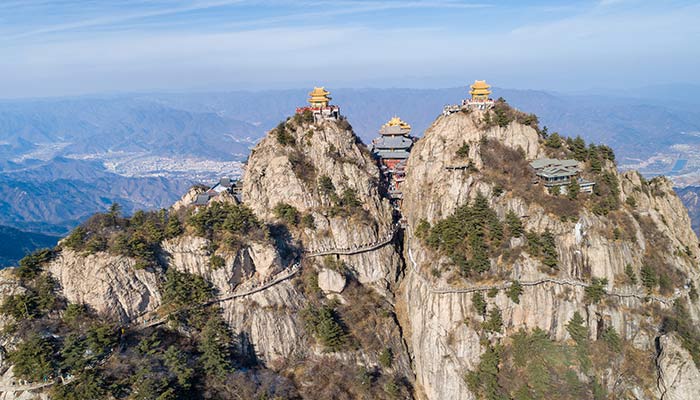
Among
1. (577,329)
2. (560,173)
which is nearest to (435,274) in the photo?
(577,329)

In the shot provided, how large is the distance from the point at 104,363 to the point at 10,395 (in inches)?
235

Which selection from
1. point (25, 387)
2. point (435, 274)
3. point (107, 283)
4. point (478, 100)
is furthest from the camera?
point (478, 100)

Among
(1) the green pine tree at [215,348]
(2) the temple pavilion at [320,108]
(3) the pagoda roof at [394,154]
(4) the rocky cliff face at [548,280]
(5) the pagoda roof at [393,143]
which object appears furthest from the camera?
(5) the pagoda roof at [393,143]

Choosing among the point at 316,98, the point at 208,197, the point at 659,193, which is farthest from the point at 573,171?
the point at 208,197

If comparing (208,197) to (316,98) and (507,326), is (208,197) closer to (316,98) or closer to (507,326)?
(316,98)

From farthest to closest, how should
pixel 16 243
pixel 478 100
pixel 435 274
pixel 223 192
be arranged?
pixel 16 243, pixel 478 100, pixel 223 192, pixel 435 274

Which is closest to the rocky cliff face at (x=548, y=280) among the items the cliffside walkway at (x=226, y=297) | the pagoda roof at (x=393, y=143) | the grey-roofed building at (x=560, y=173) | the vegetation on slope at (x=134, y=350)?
the grey-roofed building at (x=560, y=173)

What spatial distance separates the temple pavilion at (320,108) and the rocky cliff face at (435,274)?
5189 mm

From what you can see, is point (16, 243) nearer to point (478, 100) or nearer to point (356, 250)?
point (356, 250)

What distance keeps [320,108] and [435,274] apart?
84.3ft

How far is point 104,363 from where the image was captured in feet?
113

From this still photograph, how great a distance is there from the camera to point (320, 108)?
2281 inches

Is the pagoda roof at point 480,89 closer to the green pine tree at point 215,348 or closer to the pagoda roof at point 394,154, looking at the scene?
the pagoda roof at point 394,154

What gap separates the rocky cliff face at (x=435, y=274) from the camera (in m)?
38.9
